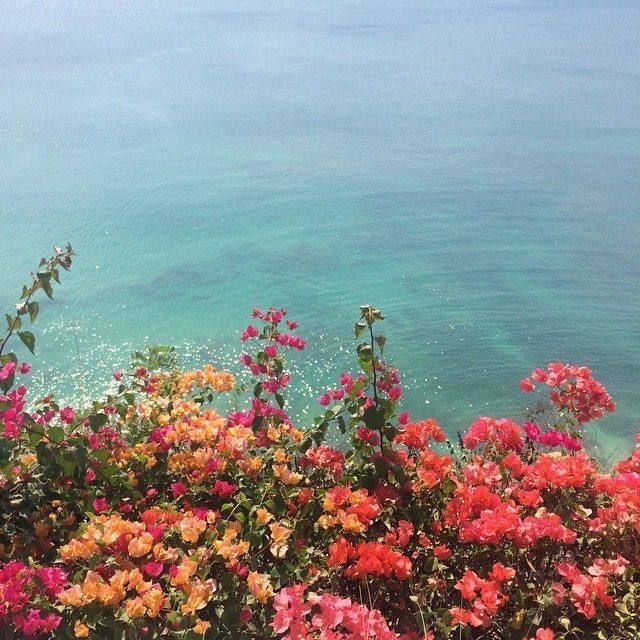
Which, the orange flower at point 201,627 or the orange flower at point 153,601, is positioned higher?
the orange flower at point 153,601

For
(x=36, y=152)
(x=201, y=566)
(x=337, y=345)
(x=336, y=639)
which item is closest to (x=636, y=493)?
(x=336, y=639)

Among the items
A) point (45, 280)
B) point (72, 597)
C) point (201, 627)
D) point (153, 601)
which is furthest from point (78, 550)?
point (45, 280)

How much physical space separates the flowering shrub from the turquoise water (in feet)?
8.19

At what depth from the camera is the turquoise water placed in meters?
5.05

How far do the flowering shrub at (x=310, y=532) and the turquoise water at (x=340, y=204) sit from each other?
2495mm

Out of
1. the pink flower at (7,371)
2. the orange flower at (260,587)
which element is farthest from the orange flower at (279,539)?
the pink flower at (7,371)

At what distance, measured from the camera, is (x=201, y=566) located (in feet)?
4.66

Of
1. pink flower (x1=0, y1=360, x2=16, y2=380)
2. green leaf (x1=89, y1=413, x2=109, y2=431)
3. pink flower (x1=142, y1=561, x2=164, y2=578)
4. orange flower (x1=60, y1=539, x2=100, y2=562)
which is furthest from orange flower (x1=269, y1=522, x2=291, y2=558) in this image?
pink flower (x1=0, y1=360, x2=16, y2=380)

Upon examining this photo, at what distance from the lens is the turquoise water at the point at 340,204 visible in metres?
5.05

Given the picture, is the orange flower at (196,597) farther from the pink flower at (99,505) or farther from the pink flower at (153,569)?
the pink flower at (99,505)

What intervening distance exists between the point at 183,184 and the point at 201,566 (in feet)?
22.7

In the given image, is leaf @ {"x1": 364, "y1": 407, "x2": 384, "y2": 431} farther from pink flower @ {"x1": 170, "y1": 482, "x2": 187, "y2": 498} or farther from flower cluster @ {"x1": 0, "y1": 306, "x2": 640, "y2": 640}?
pink flower @ {"x1": 170, "y1": 482, "x2": 187, "y2": 498}

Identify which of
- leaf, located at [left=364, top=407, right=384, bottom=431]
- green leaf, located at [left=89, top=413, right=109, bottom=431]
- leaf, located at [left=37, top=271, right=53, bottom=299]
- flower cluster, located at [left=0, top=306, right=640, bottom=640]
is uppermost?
leaf, located at [left=37, top=271, right=53, bottom=299]

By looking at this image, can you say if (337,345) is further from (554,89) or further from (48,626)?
(554,89)
